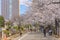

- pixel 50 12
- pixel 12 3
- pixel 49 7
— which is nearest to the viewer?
pixel 49 7

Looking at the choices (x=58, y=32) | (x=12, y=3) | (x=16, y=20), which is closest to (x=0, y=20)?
(x=58, y=32)

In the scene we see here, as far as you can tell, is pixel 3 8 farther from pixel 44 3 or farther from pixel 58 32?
pixel 44 3

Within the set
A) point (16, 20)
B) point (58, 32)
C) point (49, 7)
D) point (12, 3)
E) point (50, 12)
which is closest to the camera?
point (49, 7)

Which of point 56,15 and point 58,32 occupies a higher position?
point 56,15

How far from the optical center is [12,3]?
83.6 meters

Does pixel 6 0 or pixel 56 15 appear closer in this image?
pixel 56 15

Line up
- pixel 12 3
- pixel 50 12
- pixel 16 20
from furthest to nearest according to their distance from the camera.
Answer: pixel 12 3 < pixel 16 20 < pixel 50 12

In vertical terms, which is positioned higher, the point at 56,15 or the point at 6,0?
the point at 6,0

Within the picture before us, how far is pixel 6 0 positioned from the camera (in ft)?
279

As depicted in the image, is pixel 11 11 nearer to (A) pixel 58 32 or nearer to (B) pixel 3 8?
(B) pixel 3 8

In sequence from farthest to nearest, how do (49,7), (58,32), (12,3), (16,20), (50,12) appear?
1. (12,3)
2. (16,20)
3. (58,32)
4. (50,12)
5. (49,7)

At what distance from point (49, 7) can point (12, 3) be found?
63411mm

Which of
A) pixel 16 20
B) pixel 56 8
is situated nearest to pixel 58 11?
pixel 56 8

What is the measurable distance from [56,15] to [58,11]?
1.74 m
